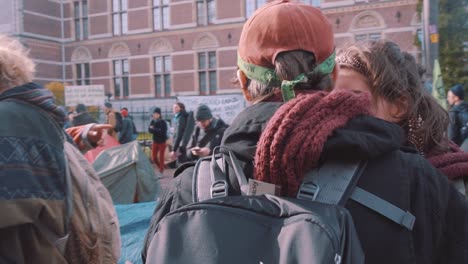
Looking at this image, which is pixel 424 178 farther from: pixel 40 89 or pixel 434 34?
pixel 434 34

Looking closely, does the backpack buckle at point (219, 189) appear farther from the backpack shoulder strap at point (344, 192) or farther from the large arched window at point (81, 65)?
the large arched window at point (81, 65)

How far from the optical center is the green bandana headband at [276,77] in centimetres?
108

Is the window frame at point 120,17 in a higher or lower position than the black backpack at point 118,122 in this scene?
higher

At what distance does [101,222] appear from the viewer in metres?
1.74

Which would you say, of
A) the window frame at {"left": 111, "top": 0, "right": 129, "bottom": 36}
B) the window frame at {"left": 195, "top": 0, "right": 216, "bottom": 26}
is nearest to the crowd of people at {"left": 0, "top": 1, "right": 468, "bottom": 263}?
the window frame at {"left": 195, "top": 0, "right": 216, "bottom": 26}

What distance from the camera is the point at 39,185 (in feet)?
4.89

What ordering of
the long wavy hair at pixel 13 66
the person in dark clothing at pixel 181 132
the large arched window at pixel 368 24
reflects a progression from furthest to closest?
the large arched window at pixel 368 24
the person in dark clothing at pixel 181 132
the long wavy hair at pixel 13 66

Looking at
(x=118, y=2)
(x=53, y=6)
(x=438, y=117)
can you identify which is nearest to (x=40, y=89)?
(x=438, y=117)

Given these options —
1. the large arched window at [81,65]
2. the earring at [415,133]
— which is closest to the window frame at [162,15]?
the large arched window at [81,65]

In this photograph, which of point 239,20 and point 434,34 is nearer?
point 434,34

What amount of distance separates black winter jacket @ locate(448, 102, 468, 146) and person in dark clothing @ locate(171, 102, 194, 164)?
4.42 metres

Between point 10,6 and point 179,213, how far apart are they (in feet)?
83.6

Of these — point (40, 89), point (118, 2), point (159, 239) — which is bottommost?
point (159, 239)

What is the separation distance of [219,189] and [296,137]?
8.1 inches
